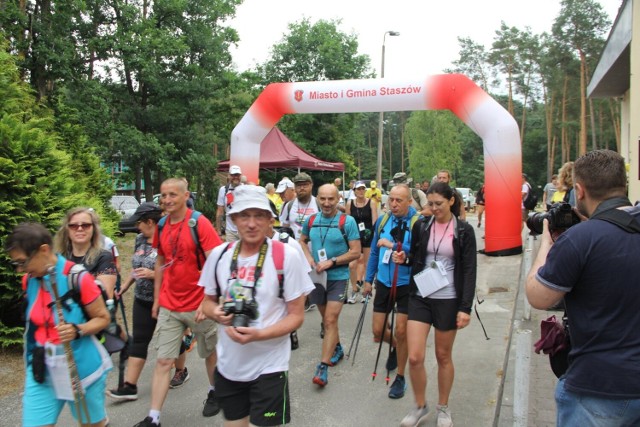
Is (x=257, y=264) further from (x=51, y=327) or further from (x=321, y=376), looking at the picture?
(x=321, y=376)

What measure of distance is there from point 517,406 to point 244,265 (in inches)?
77.9

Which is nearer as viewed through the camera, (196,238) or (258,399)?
(258,399)

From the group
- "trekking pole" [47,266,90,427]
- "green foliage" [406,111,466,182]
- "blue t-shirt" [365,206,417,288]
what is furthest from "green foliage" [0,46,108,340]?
"green foliage" [406,111,466,182]

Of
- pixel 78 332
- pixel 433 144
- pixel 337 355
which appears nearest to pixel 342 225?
pixel 337 355

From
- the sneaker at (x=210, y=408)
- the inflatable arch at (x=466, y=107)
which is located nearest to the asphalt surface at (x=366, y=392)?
the sneaker at (x=210, y=408)

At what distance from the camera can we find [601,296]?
6.49 ft

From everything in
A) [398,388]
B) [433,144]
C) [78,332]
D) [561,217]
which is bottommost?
[398,388]

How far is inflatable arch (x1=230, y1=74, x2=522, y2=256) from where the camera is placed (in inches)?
387

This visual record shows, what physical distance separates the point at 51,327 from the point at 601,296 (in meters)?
2.77

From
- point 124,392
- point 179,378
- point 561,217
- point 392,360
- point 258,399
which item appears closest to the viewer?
point 561,217

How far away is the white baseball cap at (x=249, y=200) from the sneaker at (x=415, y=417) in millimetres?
2097

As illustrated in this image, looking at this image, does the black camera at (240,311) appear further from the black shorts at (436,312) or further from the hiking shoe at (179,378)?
the hiking shoe at (179,378)

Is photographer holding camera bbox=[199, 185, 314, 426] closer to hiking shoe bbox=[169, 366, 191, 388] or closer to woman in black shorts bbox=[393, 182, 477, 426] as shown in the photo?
woman in black shorts bbox=[393, 182, 477, 426]

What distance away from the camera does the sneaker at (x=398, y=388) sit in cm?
424
